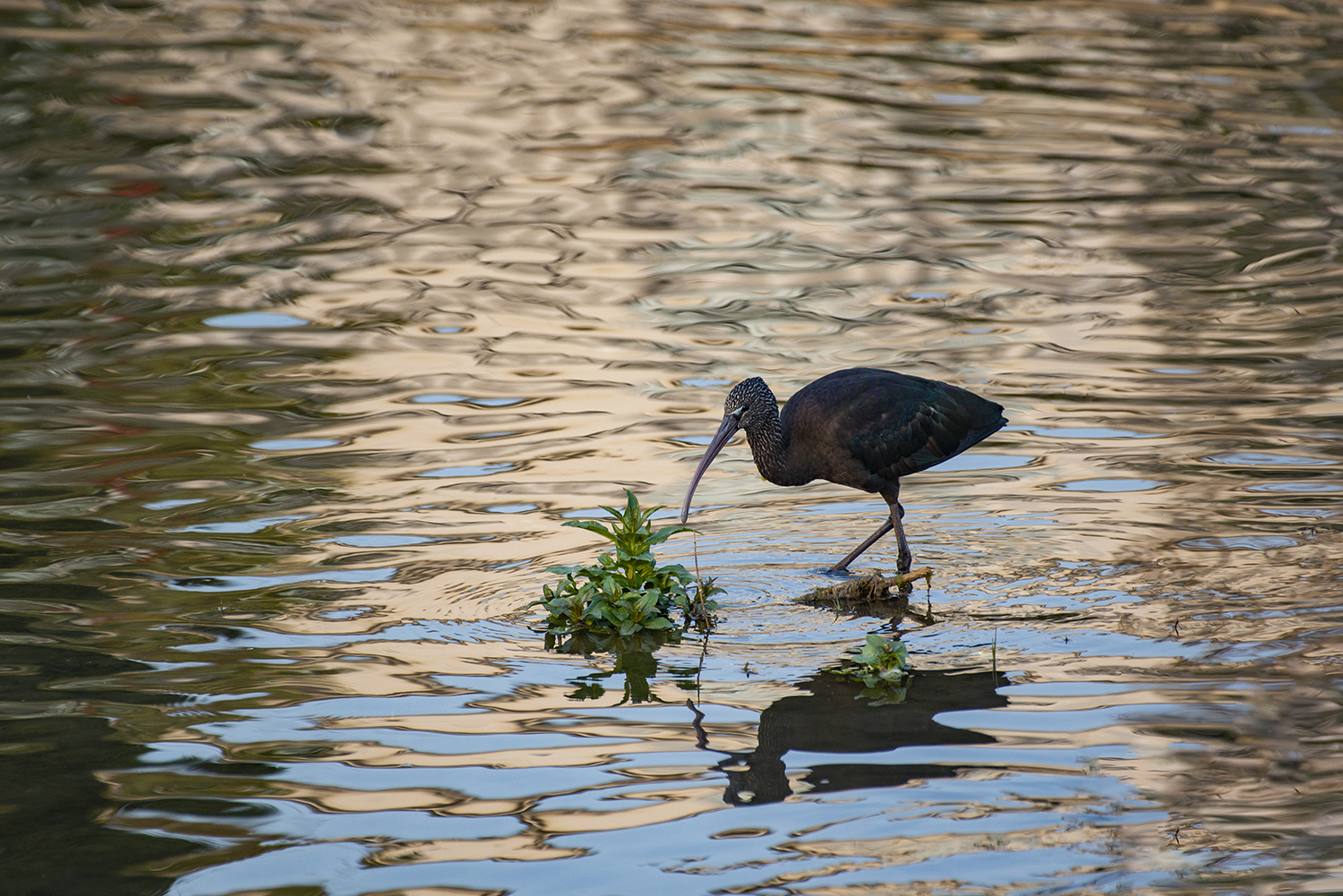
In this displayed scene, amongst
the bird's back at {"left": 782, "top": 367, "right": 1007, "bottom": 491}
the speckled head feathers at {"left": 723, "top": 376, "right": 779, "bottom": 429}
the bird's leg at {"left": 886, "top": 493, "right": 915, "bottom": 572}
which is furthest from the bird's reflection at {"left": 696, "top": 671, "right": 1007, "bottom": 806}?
the speckled head feathers at {"left": 723, "top": 376, "right": 779, "bottom": 429}

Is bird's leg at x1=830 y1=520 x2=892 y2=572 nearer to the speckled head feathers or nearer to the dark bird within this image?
the dark bird

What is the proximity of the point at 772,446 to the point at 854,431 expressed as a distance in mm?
502

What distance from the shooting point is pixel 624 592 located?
752 centimetres

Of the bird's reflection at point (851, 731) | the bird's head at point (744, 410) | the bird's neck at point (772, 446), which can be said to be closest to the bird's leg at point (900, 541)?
the bird's neck at point (772, 446)

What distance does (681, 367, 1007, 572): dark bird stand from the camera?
8.42m

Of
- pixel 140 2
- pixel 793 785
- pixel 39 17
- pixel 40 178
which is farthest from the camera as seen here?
pixel 140 2

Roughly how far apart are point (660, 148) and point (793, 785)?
12.9 meters

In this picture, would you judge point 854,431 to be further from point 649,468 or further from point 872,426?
point 649,468

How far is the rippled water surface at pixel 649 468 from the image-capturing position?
5.82 metres

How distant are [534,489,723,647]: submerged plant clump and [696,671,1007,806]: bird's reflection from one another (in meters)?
0.92

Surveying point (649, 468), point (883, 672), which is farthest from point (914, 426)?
point (883, 672)

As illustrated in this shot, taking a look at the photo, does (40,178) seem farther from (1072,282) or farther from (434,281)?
(1072,282)

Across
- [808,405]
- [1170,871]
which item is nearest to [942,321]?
[808,405]

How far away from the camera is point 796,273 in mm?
13977
